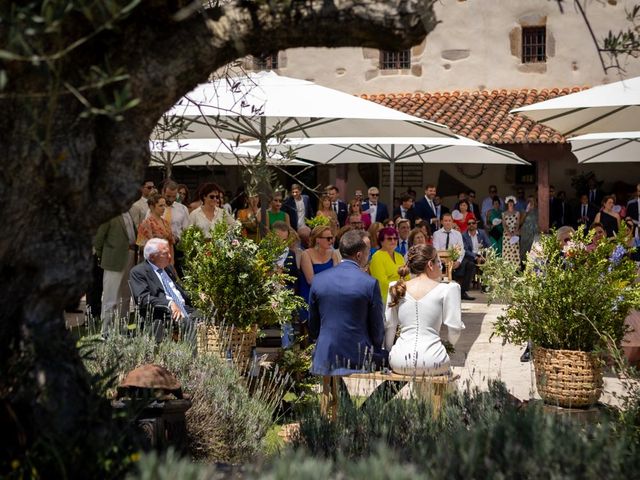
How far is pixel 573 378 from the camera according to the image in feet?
21.5

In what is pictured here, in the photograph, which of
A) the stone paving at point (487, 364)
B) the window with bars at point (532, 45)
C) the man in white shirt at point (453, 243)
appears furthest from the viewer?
the window with bars at point (532, 45)

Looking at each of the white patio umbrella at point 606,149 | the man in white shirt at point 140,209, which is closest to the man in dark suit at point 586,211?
the white patio umbrella at point 606,149

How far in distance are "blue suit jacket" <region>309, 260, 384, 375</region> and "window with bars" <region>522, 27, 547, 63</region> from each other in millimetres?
19979

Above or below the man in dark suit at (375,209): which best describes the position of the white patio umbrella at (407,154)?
above

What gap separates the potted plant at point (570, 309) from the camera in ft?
21.6

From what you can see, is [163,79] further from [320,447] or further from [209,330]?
[209,330]

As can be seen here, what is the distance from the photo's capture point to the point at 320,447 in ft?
15.7

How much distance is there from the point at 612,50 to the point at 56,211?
2.30 m

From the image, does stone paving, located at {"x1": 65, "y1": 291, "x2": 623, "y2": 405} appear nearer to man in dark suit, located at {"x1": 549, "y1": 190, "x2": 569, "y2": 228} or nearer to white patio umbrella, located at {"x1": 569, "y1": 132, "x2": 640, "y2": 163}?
white patio umbrella, located at {"x1": 569, "y1": 132, "x2": 640, "y2": 163}

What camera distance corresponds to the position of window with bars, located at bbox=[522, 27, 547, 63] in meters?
25.2

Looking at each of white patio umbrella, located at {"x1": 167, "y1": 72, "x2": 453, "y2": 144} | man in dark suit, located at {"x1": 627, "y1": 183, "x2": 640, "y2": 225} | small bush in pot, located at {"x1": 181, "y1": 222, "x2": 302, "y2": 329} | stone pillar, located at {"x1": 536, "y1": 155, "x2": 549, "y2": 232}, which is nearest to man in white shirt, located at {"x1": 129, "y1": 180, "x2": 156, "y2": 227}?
white patio umbrella, located at {"x1": 167, "y1": 72, "x2": 453, "y2": 144}

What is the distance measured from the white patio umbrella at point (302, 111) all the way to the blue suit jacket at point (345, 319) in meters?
2.31

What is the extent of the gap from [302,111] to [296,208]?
308 inches

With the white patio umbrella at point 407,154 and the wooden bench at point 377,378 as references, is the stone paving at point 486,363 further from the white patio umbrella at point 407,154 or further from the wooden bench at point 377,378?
the white patio umbrella at point 407,154
